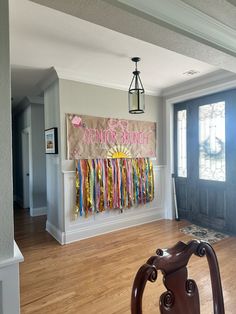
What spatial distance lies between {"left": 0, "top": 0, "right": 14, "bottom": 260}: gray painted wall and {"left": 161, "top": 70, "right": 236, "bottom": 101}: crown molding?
3.21 metres

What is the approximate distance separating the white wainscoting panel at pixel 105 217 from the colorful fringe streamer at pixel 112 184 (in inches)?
4.3

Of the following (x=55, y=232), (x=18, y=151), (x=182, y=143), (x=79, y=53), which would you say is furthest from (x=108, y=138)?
Result: (x=18, y=151)

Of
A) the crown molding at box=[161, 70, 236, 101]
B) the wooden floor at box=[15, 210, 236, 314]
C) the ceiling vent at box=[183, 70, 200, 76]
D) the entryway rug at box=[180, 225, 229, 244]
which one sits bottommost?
the wooden floor at box=[15, 210, 236, 314]

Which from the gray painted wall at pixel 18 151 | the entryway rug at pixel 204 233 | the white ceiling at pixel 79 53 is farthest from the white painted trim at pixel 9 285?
the gray painted wall at pixel 18 151

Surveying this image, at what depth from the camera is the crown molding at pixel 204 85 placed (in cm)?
348

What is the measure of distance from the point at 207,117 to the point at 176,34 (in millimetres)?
2579

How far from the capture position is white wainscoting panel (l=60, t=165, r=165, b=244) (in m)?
3.45

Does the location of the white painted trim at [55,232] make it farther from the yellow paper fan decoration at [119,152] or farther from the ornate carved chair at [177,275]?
the ornate carved chair at [177,275]

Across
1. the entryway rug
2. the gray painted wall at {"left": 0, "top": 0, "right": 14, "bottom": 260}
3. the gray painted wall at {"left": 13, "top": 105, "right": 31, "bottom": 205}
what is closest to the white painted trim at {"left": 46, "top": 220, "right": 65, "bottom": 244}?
the entryway rug

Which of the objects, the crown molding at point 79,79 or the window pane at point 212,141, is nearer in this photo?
the crown molding at point 79,79

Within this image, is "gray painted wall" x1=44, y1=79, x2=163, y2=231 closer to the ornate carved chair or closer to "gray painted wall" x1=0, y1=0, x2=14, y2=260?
"gray painted wall" x1=0, y1=0, x2=14, y2=260

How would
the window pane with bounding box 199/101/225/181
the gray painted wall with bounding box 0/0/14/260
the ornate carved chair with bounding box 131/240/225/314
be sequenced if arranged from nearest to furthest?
the ornate carved chair with bounding box 131/240/225/314
the gray painted wall with bounding box 0/0/14/260
the window pane with bounding box 199/101/225/181

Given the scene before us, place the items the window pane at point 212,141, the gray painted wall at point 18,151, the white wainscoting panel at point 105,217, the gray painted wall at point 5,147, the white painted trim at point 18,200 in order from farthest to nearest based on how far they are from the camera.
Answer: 1. the white painted trim at point 18,200
2. the gray painted wall at point 18,151
3. the window pane at point 212,141
4. the white wainscoting panel at point 105,217
5. the gray painted wall at point 5,147

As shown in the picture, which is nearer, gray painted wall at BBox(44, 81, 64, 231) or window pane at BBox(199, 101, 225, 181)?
gray painted wall at BBox(44, 81, 64, 231)
